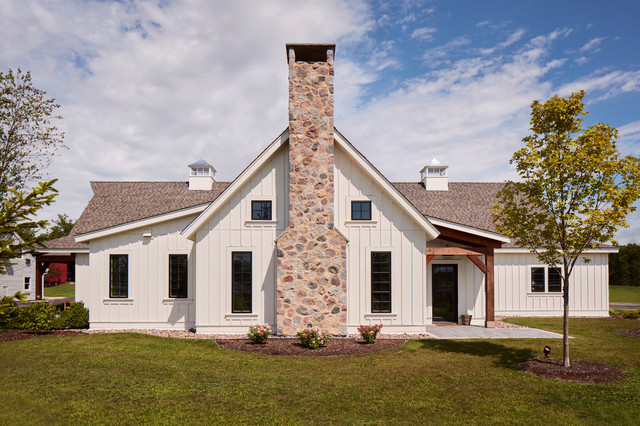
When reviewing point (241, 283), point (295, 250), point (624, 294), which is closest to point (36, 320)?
point (241, 283)

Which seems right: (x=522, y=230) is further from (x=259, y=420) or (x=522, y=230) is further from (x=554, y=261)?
(x=259, y=420)

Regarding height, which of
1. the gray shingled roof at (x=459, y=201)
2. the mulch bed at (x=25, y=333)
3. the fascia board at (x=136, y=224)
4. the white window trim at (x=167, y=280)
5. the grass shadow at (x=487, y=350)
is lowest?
the mulch bed at (x=25, y=333)

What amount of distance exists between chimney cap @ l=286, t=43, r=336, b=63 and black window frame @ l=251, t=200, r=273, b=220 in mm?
5031

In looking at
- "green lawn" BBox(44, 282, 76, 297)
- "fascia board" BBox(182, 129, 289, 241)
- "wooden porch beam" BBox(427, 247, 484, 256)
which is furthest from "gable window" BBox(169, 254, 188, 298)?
"green lawn" BBox(44, 282, 76, 297)

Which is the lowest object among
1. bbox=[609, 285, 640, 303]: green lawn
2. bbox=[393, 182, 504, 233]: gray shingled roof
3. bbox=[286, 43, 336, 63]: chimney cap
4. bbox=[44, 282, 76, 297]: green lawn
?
bbox=[44, 282, 76, 297]: green lawn

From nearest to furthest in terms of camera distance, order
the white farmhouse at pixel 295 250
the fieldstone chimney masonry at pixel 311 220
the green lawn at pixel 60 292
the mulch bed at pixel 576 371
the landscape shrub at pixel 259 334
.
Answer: the mulch bed at pixel 576 371, the landscape shrub at pixel 259 334, the fieldstone chimney masonry at pixel 311 220, the white farmhouse at pixel 295 250, the green lawn at pixel 60 292

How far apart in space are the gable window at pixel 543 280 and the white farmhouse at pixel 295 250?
4.43 metres

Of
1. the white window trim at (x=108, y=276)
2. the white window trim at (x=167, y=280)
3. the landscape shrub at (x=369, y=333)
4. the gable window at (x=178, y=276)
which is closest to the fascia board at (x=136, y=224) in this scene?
the white window trim at (x=108, y=276)

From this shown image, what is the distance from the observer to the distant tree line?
34781 millimetres

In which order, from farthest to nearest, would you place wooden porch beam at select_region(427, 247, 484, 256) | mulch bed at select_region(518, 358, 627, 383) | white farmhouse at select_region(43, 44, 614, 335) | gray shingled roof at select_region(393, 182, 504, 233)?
gray shingled roof at select_region(393, 182, 504, 233) → wooden porch beam at select_region(427, 247, 484, 256) → white farmhouse at select_region(43, 44, 614, 335) → mulch bed at select_region(518, 358, 627, 383)

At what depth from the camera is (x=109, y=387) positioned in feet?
27.5

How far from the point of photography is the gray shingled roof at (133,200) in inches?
805

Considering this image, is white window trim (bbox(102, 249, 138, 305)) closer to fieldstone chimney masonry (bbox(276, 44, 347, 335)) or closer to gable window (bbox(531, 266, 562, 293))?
fieldstone chimney masonry (bbox(276, 44, 347, 335))

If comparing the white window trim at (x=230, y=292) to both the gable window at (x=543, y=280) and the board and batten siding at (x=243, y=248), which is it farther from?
the gable window at (x=543, y=280)
